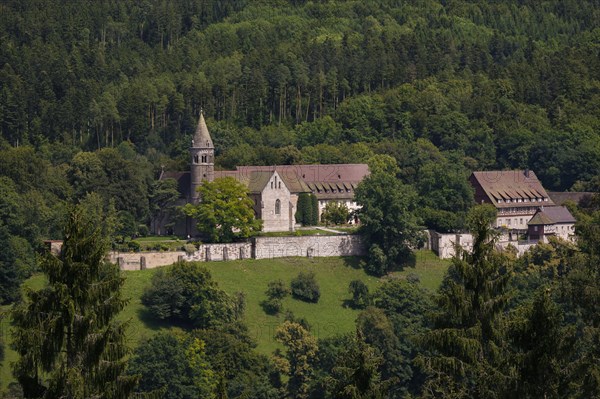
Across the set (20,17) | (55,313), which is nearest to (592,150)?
(20,17)

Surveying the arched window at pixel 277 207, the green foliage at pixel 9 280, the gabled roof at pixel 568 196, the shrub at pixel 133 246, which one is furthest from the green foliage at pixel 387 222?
the green foliage at pixel 9 280

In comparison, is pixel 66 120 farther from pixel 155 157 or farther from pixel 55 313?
pixel 55 313

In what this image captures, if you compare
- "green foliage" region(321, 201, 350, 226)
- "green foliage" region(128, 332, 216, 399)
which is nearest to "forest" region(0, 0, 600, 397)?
"green foliage" region(321, 201, 350, 226)

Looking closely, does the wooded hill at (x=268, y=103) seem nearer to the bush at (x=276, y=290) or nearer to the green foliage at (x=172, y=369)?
the bush at (x=276, y=290)

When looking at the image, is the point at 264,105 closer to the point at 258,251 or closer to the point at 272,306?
the point at 258,251

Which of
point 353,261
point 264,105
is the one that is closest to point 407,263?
point 353,261

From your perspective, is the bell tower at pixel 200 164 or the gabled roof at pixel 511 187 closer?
the bell tower at pixel 200 164
